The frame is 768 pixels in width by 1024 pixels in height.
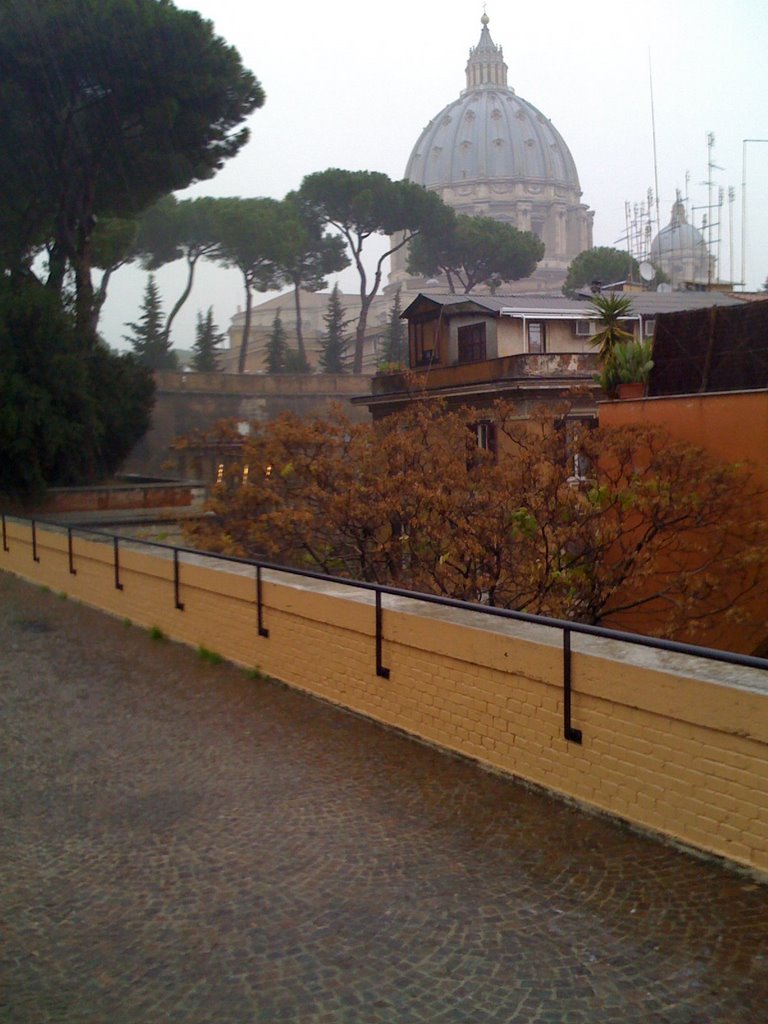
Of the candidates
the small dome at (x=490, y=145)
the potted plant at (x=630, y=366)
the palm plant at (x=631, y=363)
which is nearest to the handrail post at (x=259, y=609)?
the potted plant at (x=630, y=366)

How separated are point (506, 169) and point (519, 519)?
112986mm

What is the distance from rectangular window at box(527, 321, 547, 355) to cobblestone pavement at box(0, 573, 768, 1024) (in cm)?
2968

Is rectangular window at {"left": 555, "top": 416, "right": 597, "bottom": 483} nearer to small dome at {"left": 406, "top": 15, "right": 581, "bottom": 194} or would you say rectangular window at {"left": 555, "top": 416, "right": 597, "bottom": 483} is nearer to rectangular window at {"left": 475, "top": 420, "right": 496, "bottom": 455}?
rectangular window at {"left": 475, "top": 420, "right": 496, "bottom": 455}

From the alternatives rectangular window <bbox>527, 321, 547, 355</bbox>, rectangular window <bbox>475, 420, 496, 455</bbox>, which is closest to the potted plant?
rectangular window <bbox>475, 420, 496, 455</bbox>

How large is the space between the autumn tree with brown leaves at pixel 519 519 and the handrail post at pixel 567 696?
7.20 meters

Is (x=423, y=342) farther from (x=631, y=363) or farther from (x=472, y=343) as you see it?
(x=631, y=363)

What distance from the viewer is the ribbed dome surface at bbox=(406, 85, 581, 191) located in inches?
4717

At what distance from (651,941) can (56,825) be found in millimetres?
3327

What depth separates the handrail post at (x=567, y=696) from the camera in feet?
19.5

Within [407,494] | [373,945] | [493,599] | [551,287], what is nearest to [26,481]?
[407,494]

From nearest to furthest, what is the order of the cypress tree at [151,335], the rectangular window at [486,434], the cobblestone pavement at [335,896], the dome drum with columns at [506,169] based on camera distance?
Result: the cobblestone pavement at [335,896]
the rectangular window at [486,434]
the cypress tree at [151,335]
the dome drum with columns at [506,169]

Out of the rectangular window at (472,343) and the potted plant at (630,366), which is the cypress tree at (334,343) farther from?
the potted plant at (630,366)

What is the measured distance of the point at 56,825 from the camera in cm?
604

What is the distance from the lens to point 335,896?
493 centimetres
